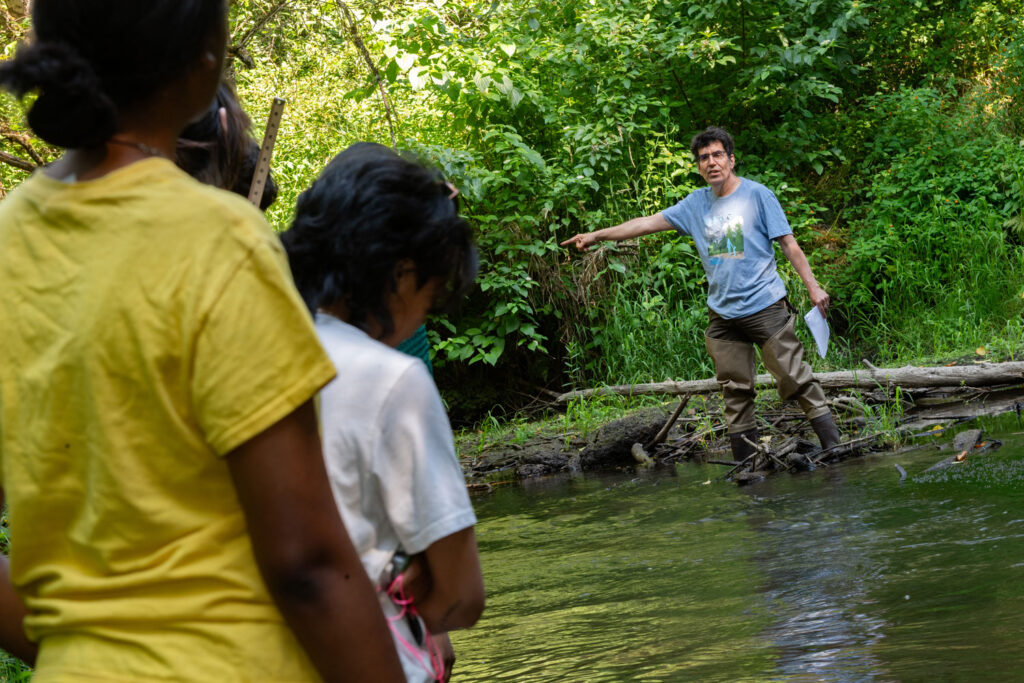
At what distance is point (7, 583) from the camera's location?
1.63 meters

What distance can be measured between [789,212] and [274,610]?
11677mm

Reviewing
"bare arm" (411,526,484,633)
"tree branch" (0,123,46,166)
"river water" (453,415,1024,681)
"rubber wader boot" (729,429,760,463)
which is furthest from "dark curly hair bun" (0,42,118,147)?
"tree branch" (0,123,46,166)

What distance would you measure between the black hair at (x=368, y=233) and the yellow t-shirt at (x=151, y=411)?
0.53 m

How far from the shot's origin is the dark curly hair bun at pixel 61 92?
4.10 ft

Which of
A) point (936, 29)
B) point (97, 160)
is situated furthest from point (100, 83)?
point (936, 29)

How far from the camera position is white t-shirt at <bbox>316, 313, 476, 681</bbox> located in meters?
1.59

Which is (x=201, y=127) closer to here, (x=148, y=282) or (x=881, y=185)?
(x=148, y=282)

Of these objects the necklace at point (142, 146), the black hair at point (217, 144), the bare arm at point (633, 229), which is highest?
the black hair at point (217, 144)

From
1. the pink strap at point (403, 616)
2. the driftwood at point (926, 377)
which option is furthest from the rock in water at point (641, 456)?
the pink strap at point (403, 616)

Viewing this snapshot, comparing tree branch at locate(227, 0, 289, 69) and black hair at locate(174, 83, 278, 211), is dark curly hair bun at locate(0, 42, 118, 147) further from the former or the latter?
tree branch at locate(227, 0, 289, 69)

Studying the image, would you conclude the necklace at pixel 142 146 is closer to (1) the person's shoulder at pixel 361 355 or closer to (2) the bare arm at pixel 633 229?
(1) the person's shoulder at pixel 361 355

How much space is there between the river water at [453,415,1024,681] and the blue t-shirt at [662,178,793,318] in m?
1.19

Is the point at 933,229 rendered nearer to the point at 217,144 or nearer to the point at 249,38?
the point at 249,38

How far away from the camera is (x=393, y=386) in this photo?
1605mm
